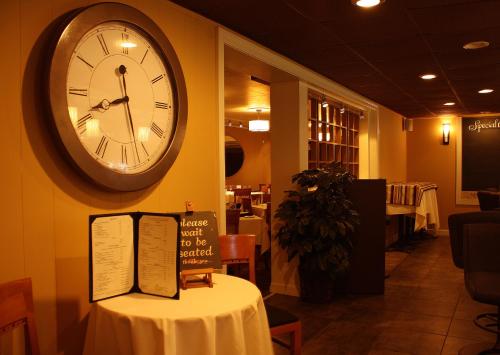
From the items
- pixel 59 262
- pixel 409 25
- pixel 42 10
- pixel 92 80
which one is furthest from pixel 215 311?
pixel 409 25

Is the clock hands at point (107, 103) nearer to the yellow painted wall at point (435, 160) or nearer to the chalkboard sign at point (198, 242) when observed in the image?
the chalkboard sign at point (198, 242)

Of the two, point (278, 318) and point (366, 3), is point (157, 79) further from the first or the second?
point (278, 318)

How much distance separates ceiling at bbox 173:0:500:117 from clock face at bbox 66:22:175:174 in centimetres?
57

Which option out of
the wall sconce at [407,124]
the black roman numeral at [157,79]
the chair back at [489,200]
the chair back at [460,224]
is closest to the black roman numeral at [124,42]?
the black roman numeral at [157,79]

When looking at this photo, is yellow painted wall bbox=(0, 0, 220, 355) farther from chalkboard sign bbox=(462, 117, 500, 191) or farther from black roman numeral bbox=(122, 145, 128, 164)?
chalkboard sign bbox=(462, 117, 500, 191)

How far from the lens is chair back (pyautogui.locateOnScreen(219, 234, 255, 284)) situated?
2.62 m

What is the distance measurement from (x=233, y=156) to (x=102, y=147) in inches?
376

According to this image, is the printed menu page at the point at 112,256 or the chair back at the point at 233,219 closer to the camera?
the printed menu page at the point at 112,256

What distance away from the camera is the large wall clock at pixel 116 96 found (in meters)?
1.95

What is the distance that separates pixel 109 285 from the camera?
1876 mm

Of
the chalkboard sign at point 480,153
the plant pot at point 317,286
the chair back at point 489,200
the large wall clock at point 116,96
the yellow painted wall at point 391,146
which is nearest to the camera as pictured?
the large wall clock at point 116,96

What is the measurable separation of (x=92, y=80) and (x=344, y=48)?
224 cm

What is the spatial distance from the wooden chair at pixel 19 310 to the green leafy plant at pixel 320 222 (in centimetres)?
264

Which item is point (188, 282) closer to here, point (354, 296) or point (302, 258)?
point (302, 258)
